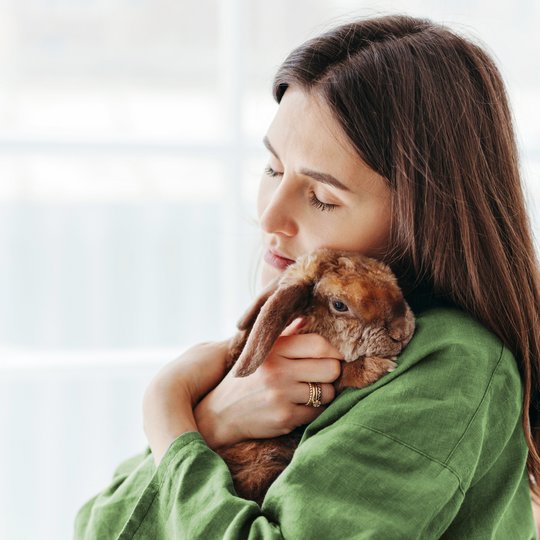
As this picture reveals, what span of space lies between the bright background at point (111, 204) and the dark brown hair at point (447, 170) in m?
1.74

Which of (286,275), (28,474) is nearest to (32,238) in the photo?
(28,474)

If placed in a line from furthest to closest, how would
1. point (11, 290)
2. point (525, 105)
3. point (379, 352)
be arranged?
point (525, 105) → point (11, 290) → point (379, 352)

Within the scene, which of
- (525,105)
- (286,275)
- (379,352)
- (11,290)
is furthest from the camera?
(525,105)

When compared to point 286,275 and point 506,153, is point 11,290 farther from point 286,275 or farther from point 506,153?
point 506,153

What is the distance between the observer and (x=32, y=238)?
3.09m

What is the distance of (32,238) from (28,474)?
1034 mm

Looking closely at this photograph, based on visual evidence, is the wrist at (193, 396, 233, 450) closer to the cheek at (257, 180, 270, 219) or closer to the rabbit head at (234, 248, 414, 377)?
the rabbit head at (234, 248, 414, 377)

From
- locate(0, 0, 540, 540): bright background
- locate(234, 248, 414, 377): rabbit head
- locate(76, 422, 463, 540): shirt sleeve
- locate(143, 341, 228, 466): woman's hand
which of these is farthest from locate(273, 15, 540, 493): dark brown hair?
locate(0, 0, 540, 540): bright background

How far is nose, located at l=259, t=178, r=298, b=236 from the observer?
1.43 meters

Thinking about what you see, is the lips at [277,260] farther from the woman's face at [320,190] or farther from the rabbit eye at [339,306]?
the rabbit eye at [339,306]

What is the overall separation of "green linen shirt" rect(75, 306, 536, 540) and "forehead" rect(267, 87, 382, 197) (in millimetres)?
293

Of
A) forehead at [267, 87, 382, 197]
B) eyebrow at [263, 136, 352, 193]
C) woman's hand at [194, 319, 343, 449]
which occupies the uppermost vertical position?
forehead at [267, 87, 382, 197]

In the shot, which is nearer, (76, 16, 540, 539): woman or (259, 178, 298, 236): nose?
(76, 16, 540, 539): woman

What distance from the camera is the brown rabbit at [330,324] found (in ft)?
4.11
